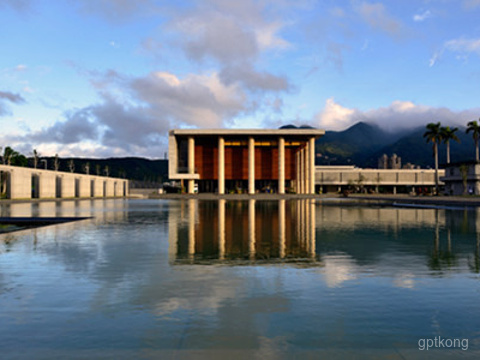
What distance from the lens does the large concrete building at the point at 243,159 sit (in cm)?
10488

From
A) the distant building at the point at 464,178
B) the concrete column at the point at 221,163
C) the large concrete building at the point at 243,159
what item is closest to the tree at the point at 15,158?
the large concrete building at the point at 243,159

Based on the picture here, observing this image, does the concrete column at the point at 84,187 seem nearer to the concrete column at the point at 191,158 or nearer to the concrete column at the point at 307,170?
the concrete column at the point at 191,158

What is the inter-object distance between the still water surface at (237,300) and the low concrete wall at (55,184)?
71.8 metres

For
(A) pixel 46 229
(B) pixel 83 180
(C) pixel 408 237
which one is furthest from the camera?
(B) pixel 83 180

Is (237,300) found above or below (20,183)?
below

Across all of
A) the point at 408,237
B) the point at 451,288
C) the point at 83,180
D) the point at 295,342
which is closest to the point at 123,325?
the point at 295,342

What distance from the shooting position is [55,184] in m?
98.6

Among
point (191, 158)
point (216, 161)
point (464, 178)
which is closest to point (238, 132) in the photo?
point (191, 158)

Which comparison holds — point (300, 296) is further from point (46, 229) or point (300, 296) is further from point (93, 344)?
point (46, 229)

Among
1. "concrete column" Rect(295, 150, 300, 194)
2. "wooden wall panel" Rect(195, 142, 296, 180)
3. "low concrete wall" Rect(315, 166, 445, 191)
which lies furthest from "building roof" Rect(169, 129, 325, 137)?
"low concrete wall" Rect(315, 166, 445, 191)

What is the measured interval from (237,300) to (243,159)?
10736cm

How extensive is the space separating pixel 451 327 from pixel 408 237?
1247 cm

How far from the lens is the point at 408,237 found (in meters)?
18.3

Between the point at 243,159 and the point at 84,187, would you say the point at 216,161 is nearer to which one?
the point at 243,159
